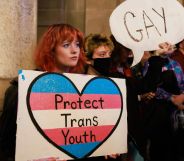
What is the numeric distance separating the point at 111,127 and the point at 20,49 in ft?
3.66

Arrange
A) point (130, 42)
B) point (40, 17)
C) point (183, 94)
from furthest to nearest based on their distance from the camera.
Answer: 1. point (40, 17)
2. point (183, 94)
3. point (130, 42)

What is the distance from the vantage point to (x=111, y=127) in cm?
262

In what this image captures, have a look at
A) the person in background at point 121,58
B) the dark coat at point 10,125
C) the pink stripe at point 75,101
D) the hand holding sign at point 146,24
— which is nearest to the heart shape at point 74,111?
the pink stripe at point 75,101

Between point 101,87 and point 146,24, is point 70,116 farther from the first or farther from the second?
point 146,24

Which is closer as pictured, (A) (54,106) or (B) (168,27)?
(A) (54,106)

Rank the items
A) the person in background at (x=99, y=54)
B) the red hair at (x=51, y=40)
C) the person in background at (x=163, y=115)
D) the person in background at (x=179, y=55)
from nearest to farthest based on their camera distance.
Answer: the red hair at (x=51, y=40), the person in background at (x=99, y=54), the person in background at (x=163, y=115), the person in background at (x=179, y=55)

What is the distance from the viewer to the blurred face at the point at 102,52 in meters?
3.22

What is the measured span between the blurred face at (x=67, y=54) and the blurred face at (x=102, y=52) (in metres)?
0.67

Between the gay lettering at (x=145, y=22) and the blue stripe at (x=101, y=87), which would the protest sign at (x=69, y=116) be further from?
the gay lettering at (x=145, y=22)

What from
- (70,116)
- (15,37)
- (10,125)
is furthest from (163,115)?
(10,125)

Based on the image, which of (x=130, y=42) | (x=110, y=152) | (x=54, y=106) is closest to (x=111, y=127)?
(x=110, y=152)

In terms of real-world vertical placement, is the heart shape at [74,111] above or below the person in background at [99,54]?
below

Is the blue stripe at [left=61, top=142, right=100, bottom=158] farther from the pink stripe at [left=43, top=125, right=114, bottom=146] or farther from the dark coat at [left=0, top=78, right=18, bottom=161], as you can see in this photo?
the dark coat at [left=0, top=78, right=18, bottom=161]

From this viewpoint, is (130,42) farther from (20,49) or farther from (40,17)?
(40,17)
